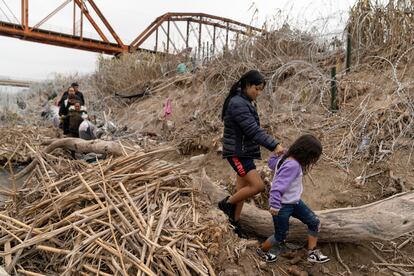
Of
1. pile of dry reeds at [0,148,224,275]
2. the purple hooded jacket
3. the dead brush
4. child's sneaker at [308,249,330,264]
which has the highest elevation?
the dead brush

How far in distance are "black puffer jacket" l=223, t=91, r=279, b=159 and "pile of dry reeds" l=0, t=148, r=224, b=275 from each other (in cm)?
46

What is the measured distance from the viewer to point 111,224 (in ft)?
7.72

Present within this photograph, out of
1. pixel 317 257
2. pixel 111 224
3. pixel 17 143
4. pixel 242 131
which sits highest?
pixel 242 131

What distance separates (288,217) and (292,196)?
16cm

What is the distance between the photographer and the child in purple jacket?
2725 mm

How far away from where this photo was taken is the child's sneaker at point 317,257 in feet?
9.38

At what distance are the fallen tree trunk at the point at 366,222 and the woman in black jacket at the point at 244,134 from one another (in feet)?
1.10

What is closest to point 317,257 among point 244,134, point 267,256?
point 267,256

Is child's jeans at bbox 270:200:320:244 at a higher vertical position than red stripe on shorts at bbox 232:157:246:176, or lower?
lower

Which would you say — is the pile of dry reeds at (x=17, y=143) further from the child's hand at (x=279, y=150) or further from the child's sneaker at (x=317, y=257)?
the child's sneaker at (x=317, y=257)

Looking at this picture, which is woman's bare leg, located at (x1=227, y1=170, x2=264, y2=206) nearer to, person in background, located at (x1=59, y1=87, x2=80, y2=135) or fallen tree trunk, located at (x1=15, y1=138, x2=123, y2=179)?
fallen tree trunk, located at (x1=15, y1=138, x2=123, y2=179)

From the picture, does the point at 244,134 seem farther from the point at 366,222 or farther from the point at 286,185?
the point at 366,222

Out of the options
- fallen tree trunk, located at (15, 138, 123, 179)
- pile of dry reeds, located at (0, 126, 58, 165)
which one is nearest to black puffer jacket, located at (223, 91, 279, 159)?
fallen tree trunk, located at (15, 138, 123, 179)

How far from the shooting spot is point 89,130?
6871 millimetres
